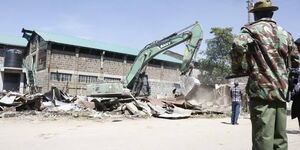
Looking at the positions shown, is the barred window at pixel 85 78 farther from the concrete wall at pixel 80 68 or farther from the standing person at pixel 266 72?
the standing person at pixel 266 72

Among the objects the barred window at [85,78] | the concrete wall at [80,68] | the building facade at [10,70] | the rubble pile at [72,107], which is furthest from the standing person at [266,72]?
the building facade at [10,70]

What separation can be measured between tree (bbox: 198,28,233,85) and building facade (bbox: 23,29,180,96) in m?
7.32

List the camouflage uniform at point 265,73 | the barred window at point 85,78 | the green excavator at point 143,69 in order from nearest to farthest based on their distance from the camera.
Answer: the camouflage uniform at point 265,73
the green excavator at point 143,69
the barred window at point 85,78

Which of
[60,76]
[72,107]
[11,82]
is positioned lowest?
[72,107]

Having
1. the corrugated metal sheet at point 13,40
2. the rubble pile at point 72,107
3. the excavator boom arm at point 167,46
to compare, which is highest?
the corrugated metal sheet at point 13,40

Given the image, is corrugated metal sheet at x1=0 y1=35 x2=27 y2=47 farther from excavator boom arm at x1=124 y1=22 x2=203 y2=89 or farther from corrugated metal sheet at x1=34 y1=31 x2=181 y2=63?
excavator boom arm at x1=124 y1=22 x2=203 y2=89

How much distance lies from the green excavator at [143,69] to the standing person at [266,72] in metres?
14.2

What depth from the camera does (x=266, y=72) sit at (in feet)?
9.78

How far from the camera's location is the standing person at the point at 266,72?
9.38 feet

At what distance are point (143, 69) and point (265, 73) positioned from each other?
17344mm

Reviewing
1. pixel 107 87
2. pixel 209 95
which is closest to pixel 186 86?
pixel 107 87

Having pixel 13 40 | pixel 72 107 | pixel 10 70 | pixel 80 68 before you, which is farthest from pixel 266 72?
pixel 13 40

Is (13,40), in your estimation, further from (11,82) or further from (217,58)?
(217,58)

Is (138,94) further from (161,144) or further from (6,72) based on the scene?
(6,72)
